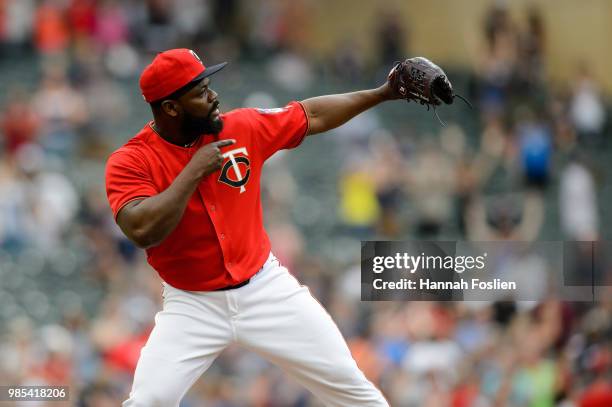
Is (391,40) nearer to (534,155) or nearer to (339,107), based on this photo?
(534,155)

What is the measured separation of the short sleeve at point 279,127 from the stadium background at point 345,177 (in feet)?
9.42

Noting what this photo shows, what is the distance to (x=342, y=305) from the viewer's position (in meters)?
10.5

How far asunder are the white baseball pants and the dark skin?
459 mm

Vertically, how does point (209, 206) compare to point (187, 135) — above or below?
below

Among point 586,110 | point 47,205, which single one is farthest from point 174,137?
point 586,110

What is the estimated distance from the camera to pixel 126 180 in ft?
17.0

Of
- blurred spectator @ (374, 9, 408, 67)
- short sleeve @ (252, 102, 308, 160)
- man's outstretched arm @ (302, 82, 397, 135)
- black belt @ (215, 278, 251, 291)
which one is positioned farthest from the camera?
blurred spectator @ (374, 9, 408, 67)

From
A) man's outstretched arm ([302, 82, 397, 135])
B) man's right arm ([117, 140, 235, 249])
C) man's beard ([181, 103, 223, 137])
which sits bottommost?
man's right arm ([117, 140, 235, 249])

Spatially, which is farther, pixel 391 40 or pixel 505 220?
pixel 391 40

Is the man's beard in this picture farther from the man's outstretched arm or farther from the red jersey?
the man's outstretched arm

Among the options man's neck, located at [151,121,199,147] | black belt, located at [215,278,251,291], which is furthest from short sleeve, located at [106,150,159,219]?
black belt, located at [215,278,251,291]

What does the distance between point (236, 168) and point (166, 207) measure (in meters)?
0.49

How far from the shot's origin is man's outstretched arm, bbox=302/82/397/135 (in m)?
5.66

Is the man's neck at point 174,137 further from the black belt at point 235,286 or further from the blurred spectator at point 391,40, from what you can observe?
the blurred spectator at point 391,40
